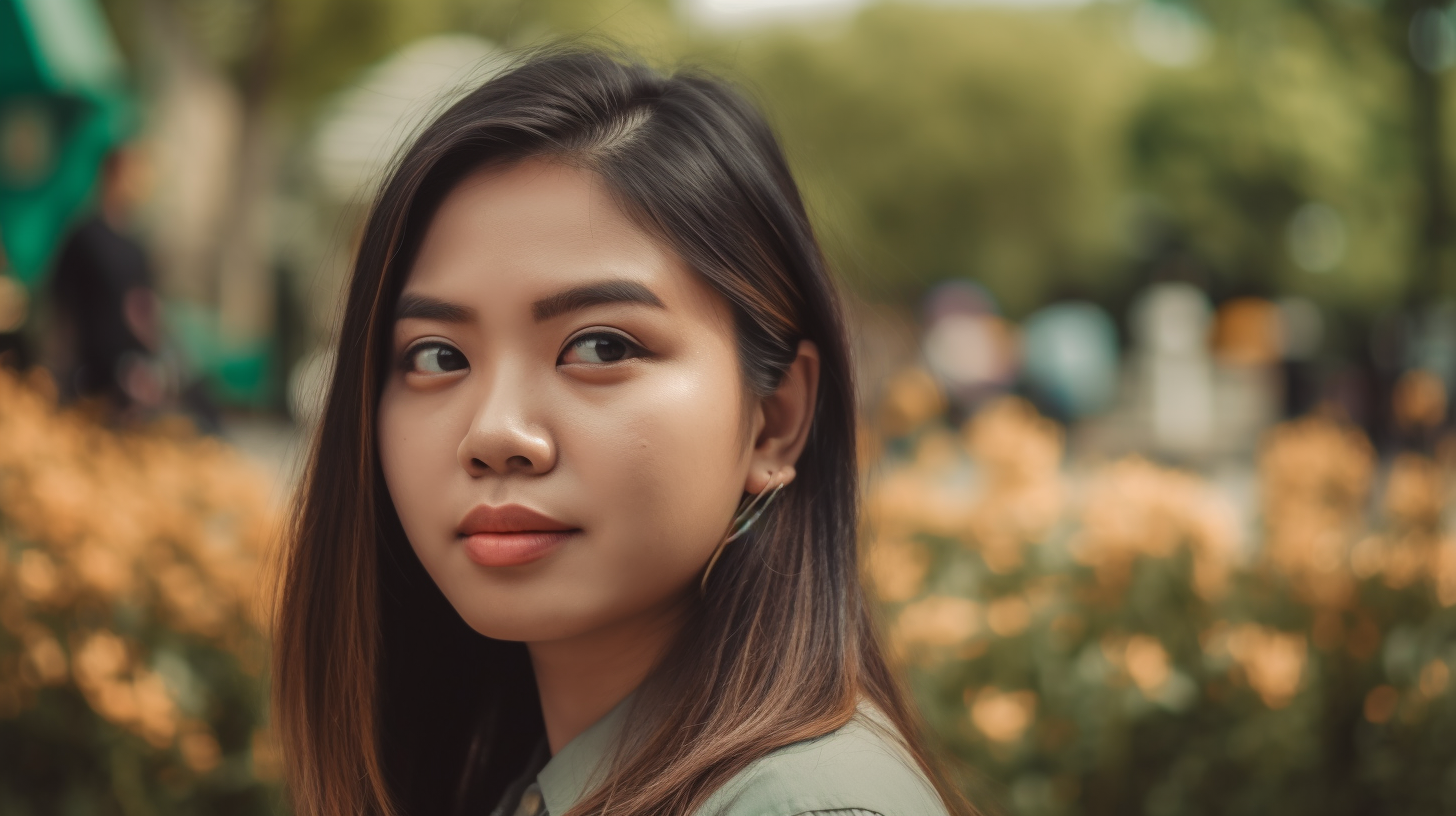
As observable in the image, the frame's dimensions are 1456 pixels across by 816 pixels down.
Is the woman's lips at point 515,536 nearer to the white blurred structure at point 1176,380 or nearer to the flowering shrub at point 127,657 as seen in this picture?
the flowering shrub at point 127,657

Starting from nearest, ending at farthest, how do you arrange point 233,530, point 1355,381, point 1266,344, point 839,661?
point 839,661 < point 233,530 < point 1355,381 < point 1266,344

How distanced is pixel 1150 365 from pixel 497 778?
692 inches

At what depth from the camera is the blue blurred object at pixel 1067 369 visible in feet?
51.0

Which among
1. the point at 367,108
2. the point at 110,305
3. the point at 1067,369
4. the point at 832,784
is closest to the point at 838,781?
the point at 832,784

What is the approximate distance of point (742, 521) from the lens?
1395mm

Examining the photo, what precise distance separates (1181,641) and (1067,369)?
47.0 ft

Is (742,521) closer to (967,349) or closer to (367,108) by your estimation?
(367,108)

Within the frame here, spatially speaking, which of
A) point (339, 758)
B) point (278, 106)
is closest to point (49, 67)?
point (339, 758)

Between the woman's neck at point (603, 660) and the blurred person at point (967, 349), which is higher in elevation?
the woman's neck at point (603, 660)

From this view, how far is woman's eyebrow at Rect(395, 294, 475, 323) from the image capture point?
1269 mm

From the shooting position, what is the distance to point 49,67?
627cm

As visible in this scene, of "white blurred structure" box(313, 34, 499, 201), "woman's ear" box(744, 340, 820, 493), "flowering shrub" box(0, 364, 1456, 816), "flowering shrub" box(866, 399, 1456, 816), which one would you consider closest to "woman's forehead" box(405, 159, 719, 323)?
"woman's ear" box(744, 340, 820, 493)

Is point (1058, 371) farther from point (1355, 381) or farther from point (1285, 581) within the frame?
point (1285, 581)

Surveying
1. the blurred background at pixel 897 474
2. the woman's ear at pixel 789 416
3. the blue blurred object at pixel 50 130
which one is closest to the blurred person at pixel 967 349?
the blurred background at pixel 897 474
